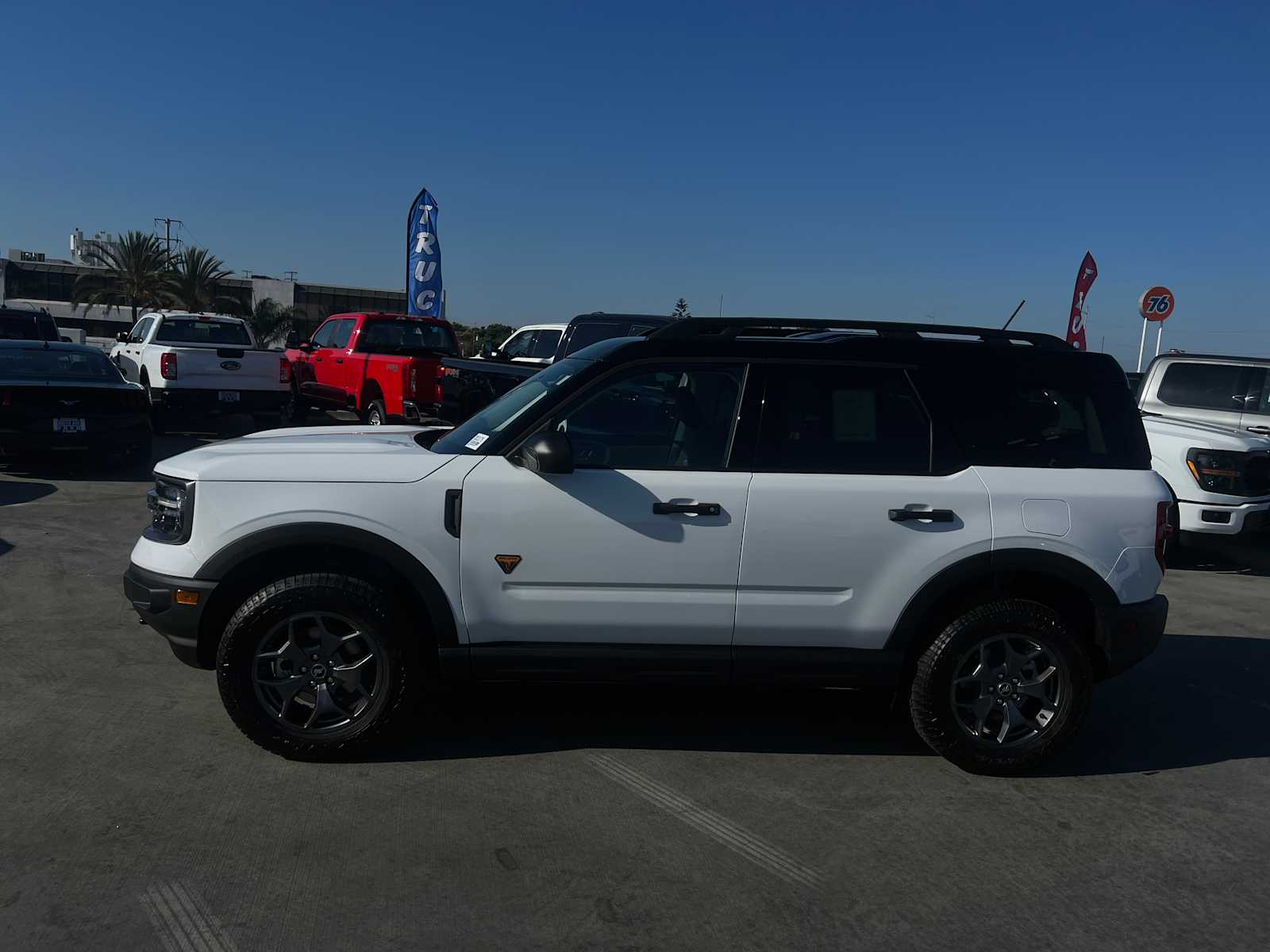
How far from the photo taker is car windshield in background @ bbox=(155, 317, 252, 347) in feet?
52.5

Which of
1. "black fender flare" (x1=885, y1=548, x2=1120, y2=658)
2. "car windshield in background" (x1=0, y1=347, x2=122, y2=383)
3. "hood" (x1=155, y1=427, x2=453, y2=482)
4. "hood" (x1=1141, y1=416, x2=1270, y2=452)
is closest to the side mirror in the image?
"hood" (x1=155, y1=427, x2=453, y2=482)

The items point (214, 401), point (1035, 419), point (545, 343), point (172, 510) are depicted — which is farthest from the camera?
point (545, 343)

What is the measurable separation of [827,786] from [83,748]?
3.07 m

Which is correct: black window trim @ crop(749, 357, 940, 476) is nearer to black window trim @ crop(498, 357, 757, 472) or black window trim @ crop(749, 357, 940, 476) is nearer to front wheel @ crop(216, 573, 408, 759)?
black window trim @ crop(498, 357, 757, 472)

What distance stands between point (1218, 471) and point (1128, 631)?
5.78m

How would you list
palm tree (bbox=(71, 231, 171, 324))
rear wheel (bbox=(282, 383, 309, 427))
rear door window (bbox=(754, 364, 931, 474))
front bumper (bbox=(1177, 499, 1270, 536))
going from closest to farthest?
rear door window (bbox=(754, 364, 931, 474)) < front bumper (bbox=(1177, 499, 1270, 536)) < rear wheel (bbox=(282, 383, 309, 427)) < palm tree (bbox=(71, 231, 171, 324))

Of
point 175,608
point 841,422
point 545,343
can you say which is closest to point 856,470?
point 841,422

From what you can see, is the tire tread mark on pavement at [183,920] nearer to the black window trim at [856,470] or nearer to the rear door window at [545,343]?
the black window trim at [856,470]

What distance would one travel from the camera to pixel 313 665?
14.1ft

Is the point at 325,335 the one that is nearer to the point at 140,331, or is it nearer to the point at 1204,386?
the point at 140,331

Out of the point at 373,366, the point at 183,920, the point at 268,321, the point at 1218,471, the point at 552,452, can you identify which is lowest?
the point at 183,920

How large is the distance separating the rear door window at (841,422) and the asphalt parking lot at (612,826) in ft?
4.32

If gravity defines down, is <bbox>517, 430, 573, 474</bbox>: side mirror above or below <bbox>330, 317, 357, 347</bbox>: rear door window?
below

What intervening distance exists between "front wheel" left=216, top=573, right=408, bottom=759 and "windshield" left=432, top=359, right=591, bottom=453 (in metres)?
0.73
